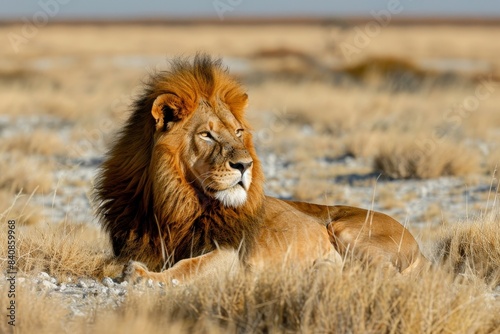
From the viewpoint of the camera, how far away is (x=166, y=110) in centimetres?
528

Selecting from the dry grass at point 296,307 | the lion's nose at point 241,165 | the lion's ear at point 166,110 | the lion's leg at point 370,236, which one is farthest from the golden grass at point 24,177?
the dry grass at point 296,307

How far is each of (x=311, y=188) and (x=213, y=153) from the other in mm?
4678

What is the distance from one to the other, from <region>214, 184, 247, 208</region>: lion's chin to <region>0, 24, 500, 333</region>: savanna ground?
1.97 ft

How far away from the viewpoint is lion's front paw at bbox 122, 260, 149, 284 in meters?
4.99

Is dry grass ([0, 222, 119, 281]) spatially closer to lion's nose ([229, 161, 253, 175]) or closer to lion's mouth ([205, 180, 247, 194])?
lion's mouth ([205, 180, 247, 194])

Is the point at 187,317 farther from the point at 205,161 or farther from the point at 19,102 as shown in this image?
the point at 19,102

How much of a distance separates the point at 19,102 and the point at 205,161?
42.7 feet

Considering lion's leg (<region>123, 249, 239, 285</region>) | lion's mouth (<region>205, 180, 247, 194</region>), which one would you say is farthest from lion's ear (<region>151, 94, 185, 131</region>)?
lion's leg (<region>123, 249, 239, 285</region>)

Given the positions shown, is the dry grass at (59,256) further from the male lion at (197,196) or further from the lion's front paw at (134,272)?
the lion's front paw at (134,272)

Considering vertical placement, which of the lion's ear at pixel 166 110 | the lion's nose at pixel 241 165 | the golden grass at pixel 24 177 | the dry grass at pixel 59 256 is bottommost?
the dry grass at pixel 59 256

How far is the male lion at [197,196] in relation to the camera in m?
5.14

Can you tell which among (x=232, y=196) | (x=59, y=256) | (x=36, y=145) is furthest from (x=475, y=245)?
(x=36, y=145)

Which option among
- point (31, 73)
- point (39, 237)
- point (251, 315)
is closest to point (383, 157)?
point (39, 237)

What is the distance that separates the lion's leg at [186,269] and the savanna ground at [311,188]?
281 millimetres
